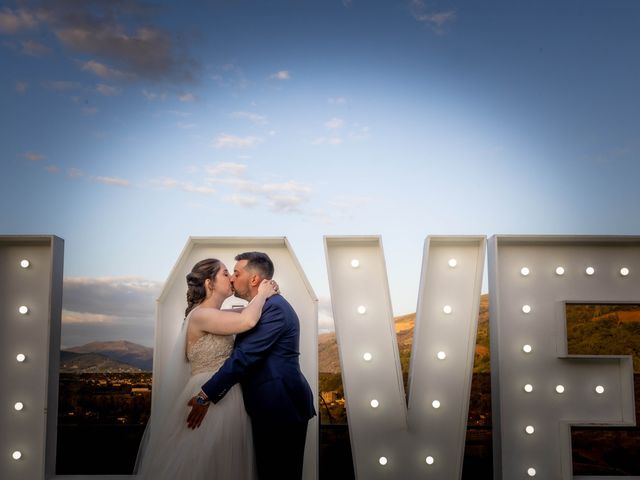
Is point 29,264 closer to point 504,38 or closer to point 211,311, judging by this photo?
point 211,311

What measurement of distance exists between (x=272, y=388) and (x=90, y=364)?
11.9 ft

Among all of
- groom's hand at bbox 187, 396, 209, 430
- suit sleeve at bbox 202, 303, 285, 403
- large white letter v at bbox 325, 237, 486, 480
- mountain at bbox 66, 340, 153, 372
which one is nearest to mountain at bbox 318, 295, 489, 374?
mountain at bbox 66, 340, 153, 372

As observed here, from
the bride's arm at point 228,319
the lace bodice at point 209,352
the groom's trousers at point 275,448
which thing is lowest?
the groom's trousers at point 275,448

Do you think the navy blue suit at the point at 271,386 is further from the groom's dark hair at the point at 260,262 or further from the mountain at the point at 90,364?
the mountain at the point at 90,364

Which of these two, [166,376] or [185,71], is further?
[185,71]

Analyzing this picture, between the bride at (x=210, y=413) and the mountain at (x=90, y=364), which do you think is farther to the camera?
the mountain at (x=90, y=364)

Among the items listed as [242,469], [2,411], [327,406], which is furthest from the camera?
[327,406]

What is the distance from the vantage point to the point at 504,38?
6.54m

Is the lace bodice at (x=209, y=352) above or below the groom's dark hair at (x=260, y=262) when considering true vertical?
below

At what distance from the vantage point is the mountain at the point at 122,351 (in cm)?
693

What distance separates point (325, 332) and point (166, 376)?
121 inches

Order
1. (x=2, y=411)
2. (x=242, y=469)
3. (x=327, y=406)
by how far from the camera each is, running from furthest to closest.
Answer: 1. (x=327, y=406)
2. (x=2, y=411)
3. (x=242, y=469)

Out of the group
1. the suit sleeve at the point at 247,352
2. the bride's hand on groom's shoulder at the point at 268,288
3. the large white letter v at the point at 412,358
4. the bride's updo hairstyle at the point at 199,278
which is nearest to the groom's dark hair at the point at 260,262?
the bride's hand on groom's shoulder at the point at 268,288

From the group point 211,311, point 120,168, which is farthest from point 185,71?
point 211,311
